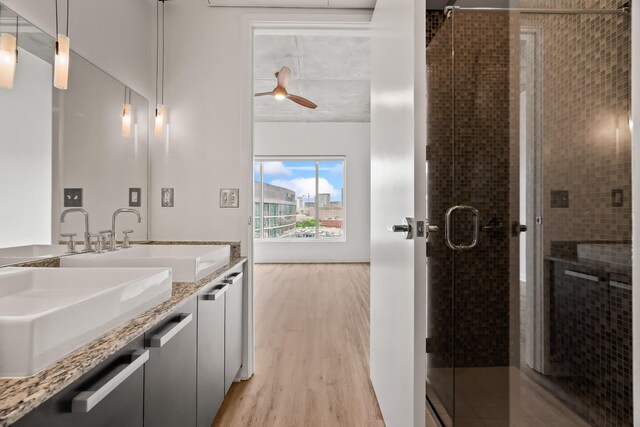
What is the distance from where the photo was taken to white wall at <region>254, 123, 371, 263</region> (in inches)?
264

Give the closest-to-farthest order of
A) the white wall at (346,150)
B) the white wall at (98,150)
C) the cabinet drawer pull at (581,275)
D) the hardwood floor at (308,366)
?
the cabinet drawer pull at (581,275) < the white wall at (98,150) < the hardwood floor at (308,366) < the white wall at (346,150)

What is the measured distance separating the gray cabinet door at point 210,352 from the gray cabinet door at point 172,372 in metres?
0.07

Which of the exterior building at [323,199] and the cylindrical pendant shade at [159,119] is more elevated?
the cylindrical pendant shade at [159,119]

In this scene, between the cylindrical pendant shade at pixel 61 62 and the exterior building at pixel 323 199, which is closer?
the cylindrical pendant shade at pixel 61 62

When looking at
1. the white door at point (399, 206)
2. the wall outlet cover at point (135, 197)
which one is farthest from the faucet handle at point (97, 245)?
the white door at point (399, 206)

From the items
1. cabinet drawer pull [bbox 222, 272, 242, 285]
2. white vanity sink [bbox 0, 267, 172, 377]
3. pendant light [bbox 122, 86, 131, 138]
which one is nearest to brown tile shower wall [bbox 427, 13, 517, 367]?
cabinet drawer pull [bbox 222, 272, 242, 285]

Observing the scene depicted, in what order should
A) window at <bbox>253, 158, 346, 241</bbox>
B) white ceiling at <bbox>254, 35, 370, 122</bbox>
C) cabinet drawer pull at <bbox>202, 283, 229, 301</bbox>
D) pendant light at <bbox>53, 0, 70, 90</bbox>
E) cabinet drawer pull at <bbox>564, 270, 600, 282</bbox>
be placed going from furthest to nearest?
window at <bbox>253, 158, 346, 241</bbox>
white ceiling at <bbox>254, 35, 370, 122</bbox>
cabinet drawer pull at <bbox>202, 283, 229, 301</bbox>
pendant light at <bbox>53, 0, 70, 90</bbox>
cabinet drawer pull at <bbox>564, 270, 600, 282</bbox>

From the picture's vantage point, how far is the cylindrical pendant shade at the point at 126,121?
1.92 metres

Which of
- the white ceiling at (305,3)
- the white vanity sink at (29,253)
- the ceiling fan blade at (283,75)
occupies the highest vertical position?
the ceiling fan blade at (283,75)

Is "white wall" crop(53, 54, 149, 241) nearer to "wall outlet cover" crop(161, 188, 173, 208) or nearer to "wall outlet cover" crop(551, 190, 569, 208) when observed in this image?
"wall outlet cover" crop(161, 188, 173, 208)

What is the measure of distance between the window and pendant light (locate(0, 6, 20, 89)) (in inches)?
222

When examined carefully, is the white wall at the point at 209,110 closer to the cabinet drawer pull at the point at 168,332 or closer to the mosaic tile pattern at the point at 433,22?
the mosaic tile pattern at the point at 433,22

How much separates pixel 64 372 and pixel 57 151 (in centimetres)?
117

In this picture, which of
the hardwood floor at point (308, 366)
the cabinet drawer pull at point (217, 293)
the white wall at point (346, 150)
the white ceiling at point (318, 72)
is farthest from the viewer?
the white wall at point (346, 150)
